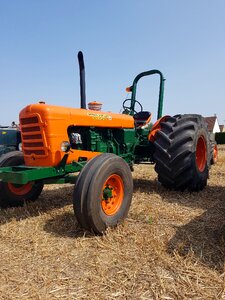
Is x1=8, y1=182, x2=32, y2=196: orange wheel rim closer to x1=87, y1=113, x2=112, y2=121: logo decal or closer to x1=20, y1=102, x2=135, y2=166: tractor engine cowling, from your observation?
x1=20, y1=102, x2=135, y2=166: tractor engine cowling

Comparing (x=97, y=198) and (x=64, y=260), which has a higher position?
(x=97, y=198)

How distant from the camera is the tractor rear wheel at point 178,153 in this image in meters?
4.95

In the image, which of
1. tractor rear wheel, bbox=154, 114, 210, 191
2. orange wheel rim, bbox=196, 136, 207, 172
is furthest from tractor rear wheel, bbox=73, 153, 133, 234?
orange wheel rim, bbox=196, 136, 207, 172

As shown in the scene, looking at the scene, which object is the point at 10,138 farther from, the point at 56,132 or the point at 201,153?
the point at 56,132

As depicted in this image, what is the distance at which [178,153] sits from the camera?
4.92 meters

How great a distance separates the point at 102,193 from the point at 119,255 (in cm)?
84

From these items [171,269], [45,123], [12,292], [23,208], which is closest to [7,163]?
[23,208]

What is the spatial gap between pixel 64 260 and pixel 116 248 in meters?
0.51

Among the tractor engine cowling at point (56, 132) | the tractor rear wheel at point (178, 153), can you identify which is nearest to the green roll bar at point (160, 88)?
the tractor rear wheel at point (178, 153)

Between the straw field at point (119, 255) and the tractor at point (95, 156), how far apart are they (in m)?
0.34

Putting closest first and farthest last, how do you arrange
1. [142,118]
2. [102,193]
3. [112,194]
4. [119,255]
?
A: [119,255] < [102,193] < [112,194] < [142,118]

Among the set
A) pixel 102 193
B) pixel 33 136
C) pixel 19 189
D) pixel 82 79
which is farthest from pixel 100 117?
pixel 19 189

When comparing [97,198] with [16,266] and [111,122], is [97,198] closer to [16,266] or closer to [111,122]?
[16,266]

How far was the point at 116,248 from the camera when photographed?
305 cm
